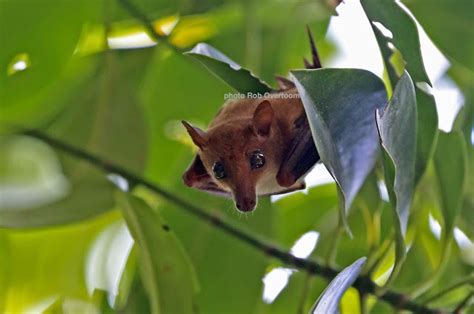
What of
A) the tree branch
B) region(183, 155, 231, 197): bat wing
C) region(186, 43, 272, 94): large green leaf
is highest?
region(186, 43, 272, 94): large green leaf

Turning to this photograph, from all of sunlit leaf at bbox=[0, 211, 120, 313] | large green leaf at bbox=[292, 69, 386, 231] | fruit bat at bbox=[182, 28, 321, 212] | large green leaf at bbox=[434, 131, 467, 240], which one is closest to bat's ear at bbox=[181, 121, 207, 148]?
fruit bat at bbox=[182, 28, 321, 212]

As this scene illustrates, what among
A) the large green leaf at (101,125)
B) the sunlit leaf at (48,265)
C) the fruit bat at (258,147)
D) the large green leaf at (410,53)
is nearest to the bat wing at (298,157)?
the fruit bat at (258,147)

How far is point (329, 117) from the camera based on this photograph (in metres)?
0.68

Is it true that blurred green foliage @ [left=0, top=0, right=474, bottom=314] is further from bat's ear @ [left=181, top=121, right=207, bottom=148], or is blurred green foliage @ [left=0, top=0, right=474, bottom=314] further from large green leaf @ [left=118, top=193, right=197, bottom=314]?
bat's ear @ [left=181, top=121, right=207, bottom=148]

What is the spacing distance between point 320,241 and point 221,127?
40 centimetres

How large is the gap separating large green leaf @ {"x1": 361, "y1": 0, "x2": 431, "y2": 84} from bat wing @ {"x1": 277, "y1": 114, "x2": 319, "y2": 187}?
11 centimetres

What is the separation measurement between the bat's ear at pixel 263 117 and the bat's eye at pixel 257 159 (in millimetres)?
23

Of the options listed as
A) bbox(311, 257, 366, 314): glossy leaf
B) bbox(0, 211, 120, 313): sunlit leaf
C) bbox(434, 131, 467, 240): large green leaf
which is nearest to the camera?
bbox(311, 257, 366, 314): glossy leaf

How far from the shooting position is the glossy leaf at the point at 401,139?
0.66m

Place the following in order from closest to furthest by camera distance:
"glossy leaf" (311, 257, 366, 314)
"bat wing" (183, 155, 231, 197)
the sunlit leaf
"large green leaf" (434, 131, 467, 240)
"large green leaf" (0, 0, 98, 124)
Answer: "glossy leaf" (311, 257, 366, 314)
"bat wing" (183, 155, 231, 197)
"large green leaf" (434, 131, 467, 240)
"large green leaf" (0, 0, 98, 124)
the sunlit leaf

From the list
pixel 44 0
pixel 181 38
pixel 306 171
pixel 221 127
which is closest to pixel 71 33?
pixel 44 0

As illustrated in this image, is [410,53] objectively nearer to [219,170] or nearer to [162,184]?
[219,170]

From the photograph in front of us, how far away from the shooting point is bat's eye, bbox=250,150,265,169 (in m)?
0.82

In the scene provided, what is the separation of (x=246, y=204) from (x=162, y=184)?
53 centimetres
